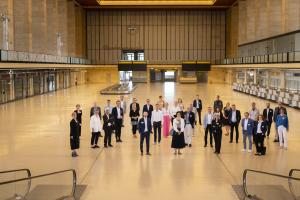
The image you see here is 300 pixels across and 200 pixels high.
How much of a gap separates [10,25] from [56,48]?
16.8m

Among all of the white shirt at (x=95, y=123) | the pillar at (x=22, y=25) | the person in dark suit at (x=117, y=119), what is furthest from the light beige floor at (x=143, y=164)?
the pillar at (x=22, y=25)

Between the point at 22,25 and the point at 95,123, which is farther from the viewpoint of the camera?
the point at 22,25

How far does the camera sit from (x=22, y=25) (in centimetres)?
3841

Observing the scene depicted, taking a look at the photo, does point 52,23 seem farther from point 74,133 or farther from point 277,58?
point 74,133

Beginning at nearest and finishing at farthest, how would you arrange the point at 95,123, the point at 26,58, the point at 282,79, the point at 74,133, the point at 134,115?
the point at 74,133, the point at 95,123, the point at 134,115, the point at 26,58, the point at 282,79

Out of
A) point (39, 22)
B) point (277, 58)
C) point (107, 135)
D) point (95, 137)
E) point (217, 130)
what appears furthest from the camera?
point (39, 22)

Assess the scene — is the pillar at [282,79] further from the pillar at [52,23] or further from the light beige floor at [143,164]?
the pillar at [52,23]

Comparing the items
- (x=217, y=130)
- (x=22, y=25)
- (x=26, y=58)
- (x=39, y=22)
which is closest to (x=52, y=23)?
(x=39, y=22)

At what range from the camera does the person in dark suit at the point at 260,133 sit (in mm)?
12622

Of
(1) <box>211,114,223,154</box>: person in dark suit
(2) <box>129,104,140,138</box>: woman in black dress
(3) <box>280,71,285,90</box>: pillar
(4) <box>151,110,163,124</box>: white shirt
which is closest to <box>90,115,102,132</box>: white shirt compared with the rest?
(4) <box>151,110,163,124</box>: white shirt

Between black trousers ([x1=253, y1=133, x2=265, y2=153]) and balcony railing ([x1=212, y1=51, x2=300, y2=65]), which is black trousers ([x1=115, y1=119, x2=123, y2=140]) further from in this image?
balcony railing ([x1=212, y1=51, x2=300, y2=65])

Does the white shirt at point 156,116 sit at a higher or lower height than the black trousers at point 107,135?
higher

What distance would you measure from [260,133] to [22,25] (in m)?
30.4

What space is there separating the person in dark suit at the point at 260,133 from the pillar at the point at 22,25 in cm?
2990
